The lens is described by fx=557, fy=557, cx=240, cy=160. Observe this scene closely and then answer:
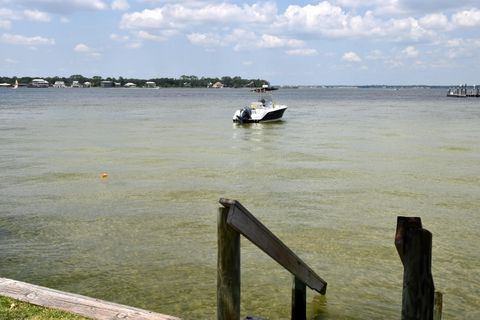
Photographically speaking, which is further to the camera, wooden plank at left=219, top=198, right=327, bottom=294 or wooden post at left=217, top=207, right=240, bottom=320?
wooden post at left=217, top=207, right=240, bottom=320

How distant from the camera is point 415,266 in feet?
14.4

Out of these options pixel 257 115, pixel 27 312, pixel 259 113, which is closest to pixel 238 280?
pixel 27 312

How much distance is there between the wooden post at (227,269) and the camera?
527 cm

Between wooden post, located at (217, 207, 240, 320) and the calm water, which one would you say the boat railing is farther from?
the calm water

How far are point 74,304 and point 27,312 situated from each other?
1.66 feet

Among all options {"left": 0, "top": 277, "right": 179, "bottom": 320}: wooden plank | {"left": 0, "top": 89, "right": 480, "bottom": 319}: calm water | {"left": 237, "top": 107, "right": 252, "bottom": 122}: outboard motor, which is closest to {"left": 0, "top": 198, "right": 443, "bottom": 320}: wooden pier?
{"left": 0, "top": 277, "right": 179, "bottom": 320}: wooden plank

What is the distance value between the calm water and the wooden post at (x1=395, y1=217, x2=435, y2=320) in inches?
152

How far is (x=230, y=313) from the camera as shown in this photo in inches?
222

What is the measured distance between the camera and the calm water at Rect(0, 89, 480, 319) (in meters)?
9.22

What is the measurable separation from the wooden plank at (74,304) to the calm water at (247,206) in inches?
80.9

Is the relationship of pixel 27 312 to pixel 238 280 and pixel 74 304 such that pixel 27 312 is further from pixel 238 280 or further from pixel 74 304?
pixel 238 280

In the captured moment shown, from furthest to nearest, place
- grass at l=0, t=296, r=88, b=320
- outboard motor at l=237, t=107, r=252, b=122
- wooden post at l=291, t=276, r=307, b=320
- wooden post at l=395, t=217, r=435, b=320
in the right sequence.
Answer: outboard motor at l=237, t=107, r=252, b=122 < wooden post at l=291, t=276, r=307, b=320 < grass at l=0, t=296, r=88, b=320 < wooden post at l=395, t=217, r=435, b=320

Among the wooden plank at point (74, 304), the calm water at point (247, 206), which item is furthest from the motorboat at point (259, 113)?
the wooden plank at point (74, 304)

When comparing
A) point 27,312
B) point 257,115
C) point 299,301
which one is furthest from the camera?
point 257,115
